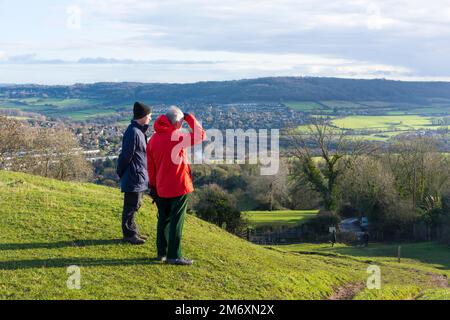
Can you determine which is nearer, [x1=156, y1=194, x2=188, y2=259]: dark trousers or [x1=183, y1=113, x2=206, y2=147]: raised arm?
[x1=183, y1=113, x2=206, y2=147]: raised arm

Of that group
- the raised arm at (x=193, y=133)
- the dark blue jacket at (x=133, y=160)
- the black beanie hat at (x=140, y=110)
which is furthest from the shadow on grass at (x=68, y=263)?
the black beanie hat at (x=140, y=110)

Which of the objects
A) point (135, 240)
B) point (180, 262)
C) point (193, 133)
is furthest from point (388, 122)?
point (193, 133)

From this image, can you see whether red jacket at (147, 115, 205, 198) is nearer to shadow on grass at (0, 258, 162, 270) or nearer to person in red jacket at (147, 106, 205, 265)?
person in red jacket at (147, 106, 205, 265)

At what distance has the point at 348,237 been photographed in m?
45.2

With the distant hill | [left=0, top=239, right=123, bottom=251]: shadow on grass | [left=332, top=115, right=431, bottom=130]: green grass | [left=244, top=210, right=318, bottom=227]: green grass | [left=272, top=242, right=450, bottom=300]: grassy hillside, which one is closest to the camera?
[left=0, top=239, right=123, bottom=251]: shadow on grass

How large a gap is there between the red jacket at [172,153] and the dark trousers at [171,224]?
8.2 inches

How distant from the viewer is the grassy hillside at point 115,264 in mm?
9828

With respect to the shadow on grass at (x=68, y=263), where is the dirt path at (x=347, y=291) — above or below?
below

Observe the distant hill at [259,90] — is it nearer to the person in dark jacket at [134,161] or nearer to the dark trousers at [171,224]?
the person in dark jacket at [134,161]

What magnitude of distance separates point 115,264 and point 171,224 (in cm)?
149

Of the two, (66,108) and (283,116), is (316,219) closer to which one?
(283,116)

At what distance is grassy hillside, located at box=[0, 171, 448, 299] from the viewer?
32.2 feet

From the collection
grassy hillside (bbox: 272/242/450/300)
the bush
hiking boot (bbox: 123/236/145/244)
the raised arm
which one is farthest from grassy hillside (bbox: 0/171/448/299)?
the bush

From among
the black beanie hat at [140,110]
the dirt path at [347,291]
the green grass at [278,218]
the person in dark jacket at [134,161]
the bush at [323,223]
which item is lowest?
the green grass at [278,218]
